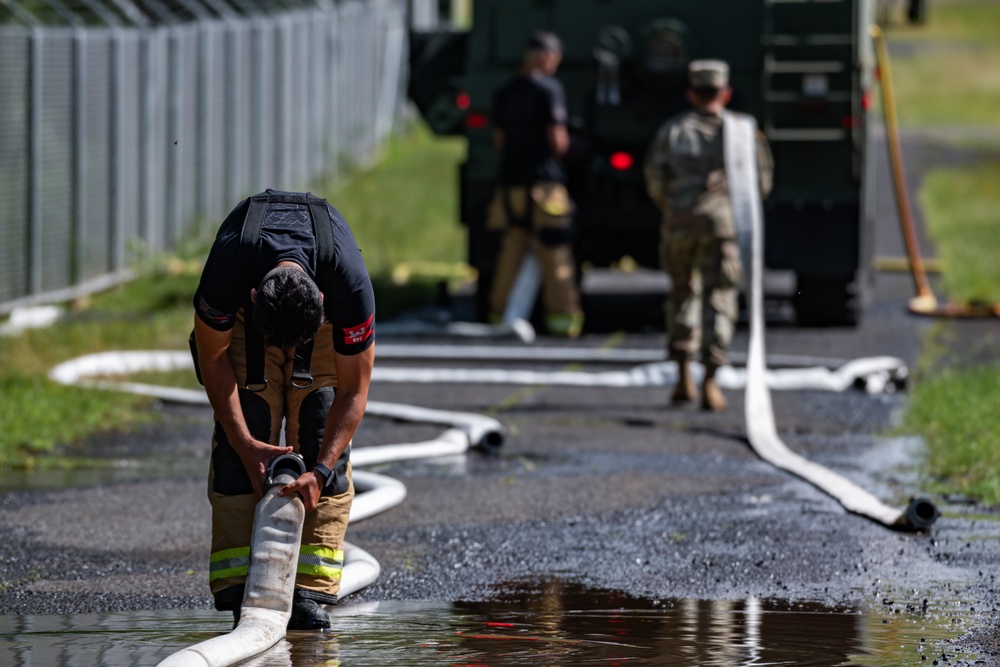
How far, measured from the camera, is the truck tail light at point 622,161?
45.0 ft

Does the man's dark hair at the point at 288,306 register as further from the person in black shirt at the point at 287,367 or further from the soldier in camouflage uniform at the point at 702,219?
the soldier in camouflage uniform at the point at 702,219

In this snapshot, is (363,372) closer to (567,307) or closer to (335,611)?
(335,611)

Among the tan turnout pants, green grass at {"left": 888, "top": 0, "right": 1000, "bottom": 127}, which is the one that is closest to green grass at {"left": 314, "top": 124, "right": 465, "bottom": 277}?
green grass at {"left": 888, "top": 0, "right": 1000, "bottom": 127}

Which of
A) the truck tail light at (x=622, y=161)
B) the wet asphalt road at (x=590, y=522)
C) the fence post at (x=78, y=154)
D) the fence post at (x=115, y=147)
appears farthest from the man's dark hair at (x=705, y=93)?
the fence post at (x=115, y=147)

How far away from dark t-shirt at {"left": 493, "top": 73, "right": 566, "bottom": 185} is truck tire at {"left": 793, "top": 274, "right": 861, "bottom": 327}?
1.98 m

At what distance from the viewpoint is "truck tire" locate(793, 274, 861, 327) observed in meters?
13.9

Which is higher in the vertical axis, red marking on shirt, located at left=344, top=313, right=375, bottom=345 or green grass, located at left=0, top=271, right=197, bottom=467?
red marking on shirt, located at left=344, top=313, right=375, bottom=345

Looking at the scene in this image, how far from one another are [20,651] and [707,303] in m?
5.77

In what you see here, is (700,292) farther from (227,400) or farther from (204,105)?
(204,105)

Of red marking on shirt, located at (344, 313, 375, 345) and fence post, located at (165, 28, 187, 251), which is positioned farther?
fence post, located at (165, 28, 187, 251)

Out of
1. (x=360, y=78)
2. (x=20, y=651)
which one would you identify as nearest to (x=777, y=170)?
(x=20, y=651)

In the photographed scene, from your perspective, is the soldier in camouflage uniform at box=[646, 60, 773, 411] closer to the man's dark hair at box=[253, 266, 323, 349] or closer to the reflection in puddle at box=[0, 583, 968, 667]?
the reflection in puddle at box=[0, 583, 968, 667]

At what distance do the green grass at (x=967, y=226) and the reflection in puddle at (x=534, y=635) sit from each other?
9755 mm

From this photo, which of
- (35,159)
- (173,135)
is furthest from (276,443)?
(173,135)
